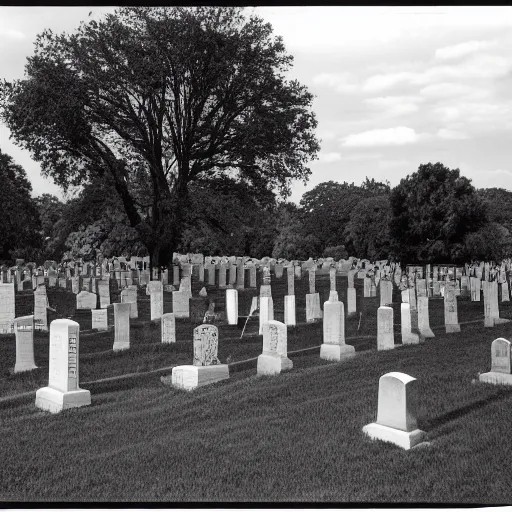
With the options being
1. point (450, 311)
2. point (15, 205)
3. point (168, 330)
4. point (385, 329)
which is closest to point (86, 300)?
point (15, 205)

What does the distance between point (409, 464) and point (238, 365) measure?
3623mm

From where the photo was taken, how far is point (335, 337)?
305 inches

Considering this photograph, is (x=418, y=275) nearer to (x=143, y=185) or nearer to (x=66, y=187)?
(x=143, y=185)

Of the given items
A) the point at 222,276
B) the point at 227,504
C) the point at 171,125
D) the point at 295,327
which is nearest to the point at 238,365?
the point at 295,327

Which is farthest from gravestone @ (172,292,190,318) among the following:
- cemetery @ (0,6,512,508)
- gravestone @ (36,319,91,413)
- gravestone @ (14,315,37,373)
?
gravestone @ (36,319,91,413)

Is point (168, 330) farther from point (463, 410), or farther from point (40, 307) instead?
point (463, 410)

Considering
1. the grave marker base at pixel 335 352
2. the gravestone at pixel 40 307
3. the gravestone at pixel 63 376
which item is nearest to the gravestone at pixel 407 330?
the grave marker base at pixel 335 352

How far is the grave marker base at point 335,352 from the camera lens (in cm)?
762

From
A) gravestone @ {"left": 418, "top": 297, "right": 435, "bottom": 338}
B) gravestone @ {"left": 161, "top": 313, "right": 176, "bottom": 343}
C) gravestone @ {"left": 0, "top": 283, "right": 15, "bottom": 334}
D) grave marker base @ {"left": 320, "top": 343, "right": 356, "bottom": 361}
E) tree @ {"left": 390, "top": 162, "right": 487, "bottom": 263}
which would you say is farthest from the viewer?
gravestone @ {"left": 0, "top": 283, "right": 15, "bottom": 334}

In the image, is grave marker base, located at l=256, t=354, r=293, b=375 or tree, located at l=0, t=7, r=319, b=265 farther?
tree, located at l=0, t=7, r=319, b=265

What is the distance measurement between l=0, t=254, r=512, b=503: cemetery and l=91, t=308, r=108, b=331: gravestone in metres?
0.26

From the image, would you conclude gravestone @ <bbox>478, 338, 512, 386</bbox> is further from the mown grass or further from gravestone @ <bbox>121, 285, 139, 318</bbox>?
gravestone @ <bbox>121, 285, 139, 318</bbox>

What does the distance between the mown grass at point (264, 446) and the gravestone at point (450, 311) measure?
3094mm

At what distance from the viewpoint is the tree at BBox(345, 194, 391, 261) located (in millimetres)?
9516
